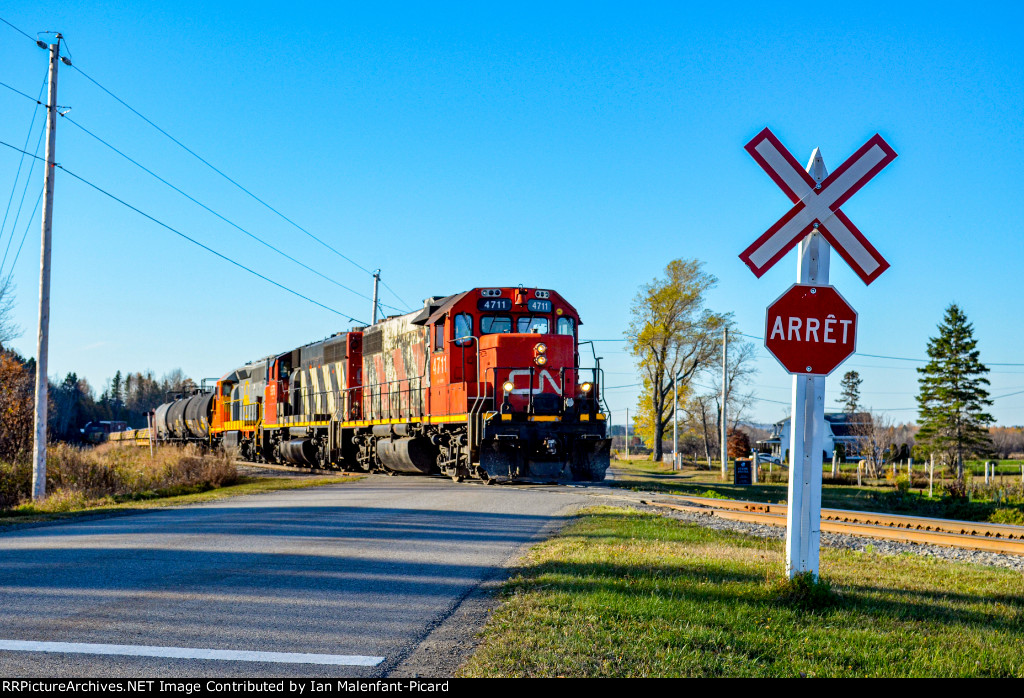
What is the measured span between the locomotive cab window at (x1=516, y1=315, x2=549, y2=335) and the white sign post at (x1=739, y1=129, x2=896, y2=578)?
1175 cm

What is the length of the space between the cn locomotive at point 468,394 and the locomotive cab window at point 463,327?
2cm

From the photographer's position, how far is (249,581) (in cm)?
713

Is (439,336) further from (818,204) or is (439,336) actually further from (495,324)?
(818,204)

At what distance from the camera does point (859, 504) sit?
21859mm

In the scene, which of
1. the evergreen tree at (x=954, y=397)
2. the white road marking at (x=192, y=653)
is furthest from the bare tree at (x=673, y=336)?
the white road marking at (x=192, y=653)

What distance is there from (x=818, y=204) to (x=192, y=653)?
5.46m

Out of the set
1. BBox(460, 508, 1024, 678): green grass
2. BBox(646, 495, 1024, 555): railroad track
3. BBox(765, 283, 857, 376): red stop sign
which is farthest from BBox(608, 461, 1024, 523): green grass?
BBox(765, 283, 857, 376): red stop sign

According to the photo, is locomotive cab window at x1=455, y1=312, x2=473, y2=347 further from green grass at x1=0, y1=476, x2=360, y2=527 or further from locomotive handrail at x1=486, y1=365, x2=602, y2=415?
green grass at x1=0, y1=476, x2=360, y2=527

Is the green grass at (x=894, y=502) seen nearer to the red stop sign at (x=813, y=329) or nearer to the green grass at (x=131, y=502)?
the green grass at (x=131, y=502)

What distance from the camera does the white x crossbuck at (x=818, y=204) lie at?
246 inches
